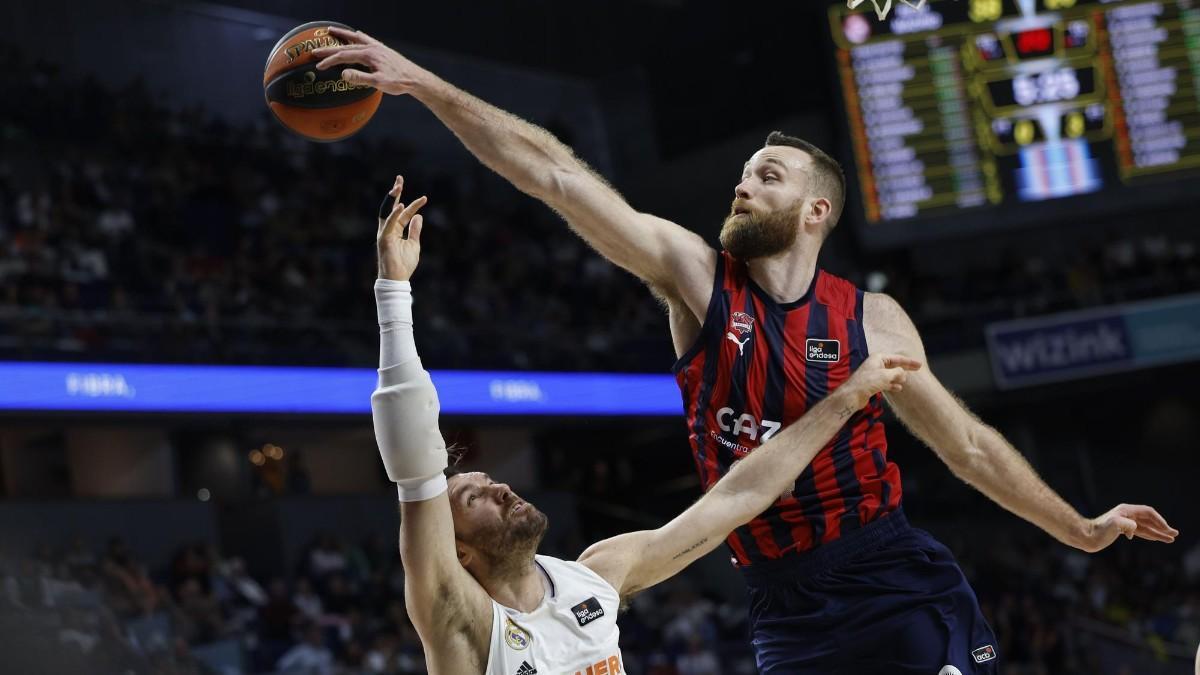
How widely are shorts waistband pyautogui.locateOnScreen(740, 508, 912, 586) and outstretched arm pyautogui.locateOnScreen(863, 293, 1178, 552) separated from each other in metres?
0.34

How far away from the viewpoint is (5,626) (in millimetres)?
10234

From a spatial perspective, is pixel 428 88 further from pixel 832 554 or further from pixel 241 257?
pixel 241 257

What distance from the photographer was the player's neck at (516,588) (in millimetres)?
3770

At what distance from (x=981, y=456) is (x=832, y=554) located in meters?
0.65

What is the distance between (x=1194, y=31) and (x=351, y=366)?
31.6ft

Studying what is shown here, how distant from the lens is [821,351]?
4.20 m

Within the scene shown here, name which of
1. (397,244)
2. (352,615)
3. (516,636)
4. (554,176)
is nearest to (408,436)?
(397,244)

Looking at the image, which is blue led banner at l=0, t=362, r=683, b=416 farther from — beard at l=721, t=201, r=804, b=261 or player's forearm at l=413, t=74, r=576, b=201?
beard at l=721, t=201, r=804, b=261

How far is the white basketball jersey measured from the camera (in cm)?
362

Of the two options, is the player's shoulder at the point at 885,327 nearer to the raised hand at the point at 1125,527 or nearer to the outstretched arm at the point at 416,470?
the raised hand at the point at 1125,527

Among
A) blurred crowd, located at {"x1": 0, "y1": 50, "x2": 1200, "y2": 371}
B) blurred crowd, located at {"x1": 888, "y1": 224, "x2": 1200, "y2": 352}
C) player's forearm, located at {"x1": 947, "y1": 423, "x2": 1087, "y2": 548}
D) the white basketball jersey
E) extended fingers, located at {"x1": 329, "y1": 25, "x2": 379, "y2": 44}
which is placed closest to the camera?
the white basketball jersey

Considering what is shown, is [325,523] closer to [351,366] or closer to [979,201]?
[351,366]

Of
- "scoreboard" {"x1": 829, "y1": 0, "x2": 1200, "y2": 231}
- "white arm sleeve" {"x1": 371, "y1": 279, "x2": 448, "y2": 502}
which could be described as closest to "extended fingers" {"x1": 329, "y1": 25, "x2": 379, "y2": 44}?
"white arm sleeve" {"x1": 371, "y1": 279, "x2": 448, "y2": 502}

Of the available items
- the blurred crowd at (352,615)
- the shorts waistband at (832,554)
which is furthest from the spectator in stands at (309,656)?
the shorts waistband at (832,554)
